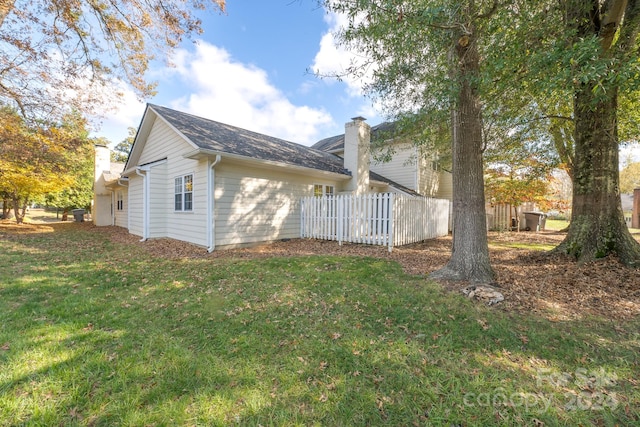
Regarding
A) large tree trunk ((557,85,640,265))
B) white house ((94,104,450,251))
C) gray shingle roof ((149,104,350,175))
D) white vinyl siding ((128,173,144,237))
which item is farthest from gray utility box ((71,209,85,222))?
large tree trunk ((557,85,640,265))

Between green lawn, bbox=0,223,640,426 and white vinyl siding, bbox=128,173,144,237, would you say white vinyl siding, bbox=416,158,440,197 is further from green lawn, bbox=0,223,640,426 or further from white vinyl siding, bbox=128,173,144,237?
white vinyl siding, bbox=128,173,144,237

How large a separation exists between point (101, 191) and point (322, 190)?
15.3 meters

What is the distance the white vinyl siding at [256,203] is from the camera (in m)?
8.34

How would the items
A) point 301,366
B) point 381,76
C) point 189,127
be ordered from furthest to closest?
point 189,127
point 381,76
point 301,366

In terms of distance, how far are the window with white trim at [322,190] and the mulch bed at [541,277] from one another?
323 cm

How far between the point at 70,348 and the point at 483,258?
600 centimetres

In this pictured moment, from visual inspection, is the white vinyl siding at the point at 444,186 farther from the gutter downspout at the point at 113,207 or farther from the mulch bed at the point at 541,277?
the gutter downspout at the point at 113,207

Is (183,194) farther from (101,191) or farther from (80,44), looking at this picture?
(101,191)

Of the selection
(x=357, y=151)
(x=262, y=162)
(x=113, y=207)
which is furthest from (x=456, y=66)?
(x=113, y=207)

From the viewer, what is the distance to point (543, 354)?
2734 millimetres

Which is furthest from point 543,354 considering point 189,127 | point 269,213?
point 189,127

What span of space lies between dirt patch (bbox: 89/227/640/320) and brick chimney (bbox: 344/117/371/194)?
3.92 m

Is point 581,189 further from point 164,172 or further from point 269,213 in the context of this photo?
point 164,172

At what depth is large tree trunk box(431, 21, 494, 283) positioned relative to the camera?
15.9 feet
